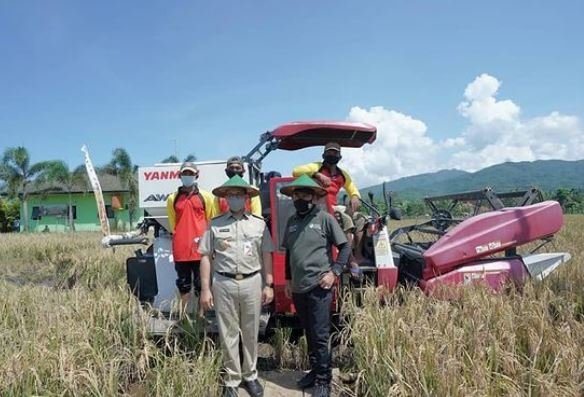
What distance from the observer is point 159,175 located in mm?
5500

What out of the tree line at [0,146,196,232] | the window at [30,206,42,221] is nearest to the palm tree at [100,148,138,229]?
the tree line at [0,146,196,232]

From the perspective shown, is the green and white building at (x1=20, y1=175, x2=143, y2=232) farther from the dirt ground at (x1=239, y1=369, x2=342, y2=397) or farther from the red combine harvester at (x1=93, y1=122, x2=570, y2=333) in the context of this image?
the dirt ground at (x1=239, y1=369, x2=342, y2=397)

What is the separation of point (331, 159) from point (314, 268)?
148 centimetres

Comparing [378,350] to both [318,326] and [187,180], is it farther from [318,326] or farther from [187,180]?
[187,180]

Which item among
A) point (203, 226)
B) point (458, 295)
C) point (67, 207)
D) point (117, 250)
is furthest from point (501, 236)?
point (67, 207)

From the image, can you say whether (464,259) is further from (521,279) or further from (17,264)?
(17,264)

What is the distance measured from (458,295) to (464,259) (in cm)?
74

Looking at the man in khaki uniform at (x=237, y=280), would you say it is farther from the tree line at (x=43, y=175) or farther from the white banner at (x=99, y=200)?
the tree line at (x=43, y=175)

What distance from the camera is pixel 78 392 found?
319 cm

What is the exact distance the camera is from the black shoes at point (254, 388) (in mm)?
3799

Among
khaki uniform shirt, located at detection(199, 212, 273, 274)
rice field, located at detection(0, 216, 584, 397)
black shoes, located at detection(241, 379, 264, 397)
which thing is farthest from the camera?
khaki uniform shirt, located at detection(199, 212, 273, 274)

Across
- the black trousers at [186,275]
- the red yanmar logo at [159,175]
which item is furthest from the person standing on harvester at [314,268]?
the red yanmar logo at [159,175]

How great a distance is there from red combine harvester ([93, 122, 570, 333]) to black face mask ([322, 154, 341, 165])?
1.55 feet

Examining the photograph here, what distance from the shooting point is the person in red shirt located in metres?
4.79
